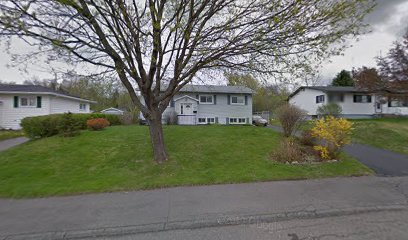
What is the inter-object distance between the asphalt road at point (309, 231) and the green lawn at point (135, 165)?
104 inches

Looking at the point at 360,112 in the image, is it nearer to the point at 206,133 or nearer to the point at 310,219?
the point at 206,133

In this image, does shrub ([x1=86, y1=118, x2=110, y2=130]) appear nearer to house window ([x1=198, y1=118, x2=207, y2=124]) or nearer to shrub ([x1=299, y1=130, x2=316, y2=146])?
house window ([x1=198, y1=118, x2=207, y2=124])

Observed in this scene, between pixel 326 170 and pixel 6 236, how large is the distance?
338 inches

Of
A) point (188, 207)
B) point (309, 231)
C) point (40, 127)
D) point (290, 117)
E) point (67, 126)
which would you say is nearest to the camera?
point (309, 231)

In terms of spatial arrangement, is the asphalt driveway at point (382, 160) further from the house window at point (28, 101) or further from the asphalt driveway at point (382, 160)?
the house window at point (28, 101)

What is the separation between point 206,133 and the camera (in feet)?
45.2

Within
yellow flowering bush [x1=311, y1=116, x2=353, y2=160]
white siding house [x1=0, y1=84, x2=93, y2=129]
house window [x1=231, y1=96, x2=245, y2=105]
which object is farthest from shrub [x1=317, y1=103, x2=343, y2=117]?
white siding house [x1=0, y1=84, x2=93, y2=129]

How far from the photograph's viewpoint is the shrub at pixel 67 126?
43.2 feet

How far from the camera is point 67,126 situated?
44.8ft

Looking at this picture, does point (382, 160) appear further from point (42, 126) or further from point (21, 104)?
point (21, 104)

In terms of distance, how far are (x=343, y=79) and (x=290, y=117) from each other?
110 ft

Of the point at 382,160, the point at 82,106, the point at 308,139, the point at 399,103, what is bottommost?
the point at 382,160

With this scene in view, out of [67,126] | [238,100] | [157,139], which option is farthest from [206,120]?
[157,139]

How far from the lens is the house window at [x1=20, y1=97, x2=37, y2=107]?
21891 mm
